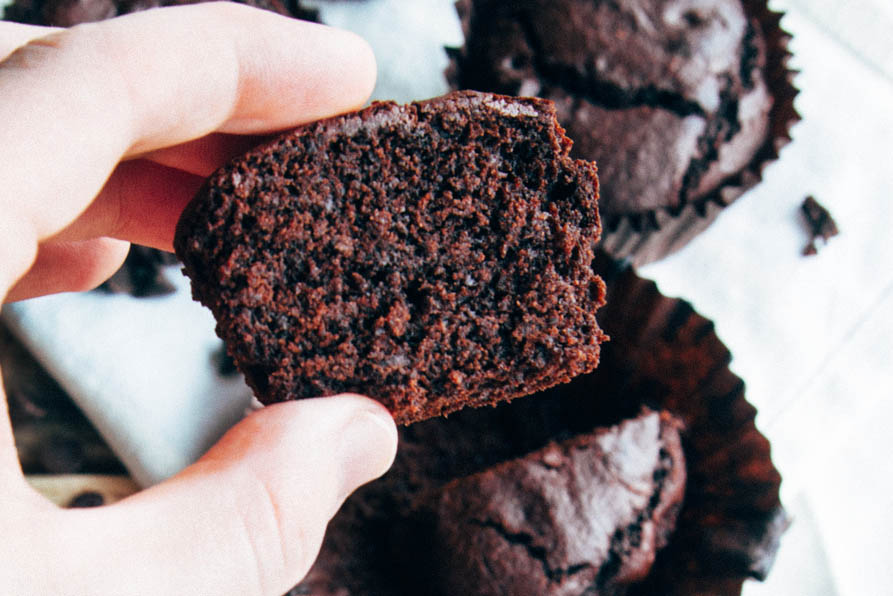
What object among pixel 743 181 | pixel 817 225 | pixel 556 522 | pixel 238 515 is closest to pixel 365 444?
pixel 238 515

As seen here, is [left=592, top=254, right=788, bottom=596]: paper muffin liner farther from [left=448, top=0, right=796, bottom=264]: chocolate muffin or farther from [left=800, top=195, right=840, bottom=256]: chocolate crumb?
[left=800, top=195, right=840, bottom=256]: chocolate crumb

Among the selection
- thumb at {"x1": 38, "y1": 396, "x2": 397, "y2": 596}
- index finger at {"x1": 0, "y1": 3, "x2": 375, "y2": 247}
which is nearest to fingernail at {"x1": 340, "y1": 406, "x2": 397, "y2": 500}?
thumb at {"x1": 38, "y1": 396, "x2": 397, "y2": 596}

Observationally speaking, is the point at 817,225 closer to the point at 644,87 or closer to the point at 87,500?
the point at 644,87

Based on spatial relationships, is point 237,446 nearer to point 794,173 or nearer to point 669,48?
point 669,48

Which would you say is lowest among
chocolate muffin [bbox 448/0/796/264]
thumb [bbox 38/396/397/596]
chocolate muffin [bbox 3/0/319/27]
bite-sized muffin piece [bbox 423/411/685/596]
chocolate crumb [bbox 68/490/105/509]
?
chocolate crumb [bbox 68/490/105/509]

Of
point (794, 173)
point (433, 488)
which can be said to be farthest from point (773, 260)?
point (433, 488)

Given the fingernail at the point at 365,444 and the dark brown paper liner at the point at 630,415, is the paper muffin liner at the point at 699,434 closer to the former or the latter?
the dark brown paper liner at the point at 630,415

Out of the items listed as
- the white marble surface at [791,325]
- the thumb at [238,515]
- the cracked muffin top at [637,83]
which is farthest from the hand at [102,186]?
the white marble surface at [791,325]
